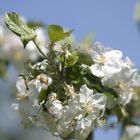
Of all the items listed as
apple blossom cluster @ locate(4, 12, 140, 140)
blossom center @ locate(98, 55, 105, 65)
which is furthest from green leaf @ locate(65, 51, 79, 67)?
blossom center @ locate(98, 55, 105, 65)

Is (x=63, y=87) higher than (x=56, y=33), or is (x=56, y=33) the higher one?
(x=56, y=33)

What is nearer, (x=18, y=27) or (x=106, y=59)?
(x=18, y=27)

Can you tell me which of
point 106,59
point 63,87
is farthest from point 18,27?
point 106,59

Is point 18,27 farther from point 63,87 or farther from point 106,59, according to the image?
point 106,59

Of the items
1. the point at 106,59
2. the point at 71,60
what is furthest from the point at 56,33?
the point at 106,59

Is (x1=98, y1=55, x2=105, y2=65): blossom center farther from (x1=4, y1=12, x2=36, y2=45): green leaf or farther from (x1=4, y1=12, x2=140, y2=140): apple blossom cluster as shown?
(x1=4, y1=12, x2=36, y2=45): green leaf

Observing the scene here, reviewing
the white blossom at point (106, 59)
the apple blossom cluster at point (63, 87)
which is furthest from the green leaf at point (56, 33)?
the white blossom at point (106, 59)

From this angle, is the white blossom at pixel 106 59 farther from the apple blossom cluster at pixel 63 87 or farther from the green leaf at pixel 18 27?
the green leaf at pixel 18 27

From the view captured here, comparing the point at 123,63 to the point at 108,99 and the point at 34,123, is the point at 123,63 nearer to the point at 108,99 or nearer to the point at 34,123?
the point at 108,99
